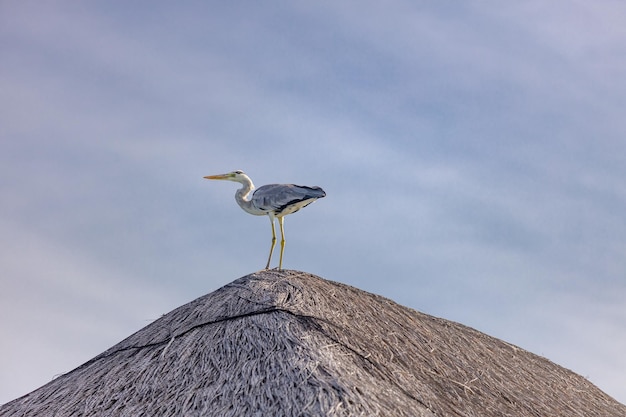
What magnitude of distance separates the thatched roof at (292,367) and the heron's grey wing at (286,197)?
3.19 feet

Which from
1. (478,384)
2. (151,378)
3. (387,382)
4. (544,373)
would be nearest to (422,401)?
(387,382)

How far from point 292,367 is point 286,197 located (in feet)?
10.1

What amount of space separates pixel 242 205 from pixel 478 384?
11.9 feet

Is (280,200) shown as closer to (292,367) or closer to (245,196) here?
(245,196)

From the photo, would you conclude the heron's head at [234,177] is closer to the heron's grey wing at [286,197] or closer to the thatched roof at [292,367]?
the heron's grey wing at [286,197]

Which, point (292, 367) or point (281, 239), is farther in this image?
point (281, 239)

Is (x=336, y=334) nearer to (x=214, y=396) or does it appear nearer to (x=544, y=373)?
(x=214, y=396)

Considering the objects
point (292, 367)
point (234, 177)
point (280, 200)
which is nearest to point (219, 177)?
point (234, 177)

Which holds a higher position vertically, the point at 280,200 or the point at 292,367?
the point at 280,200

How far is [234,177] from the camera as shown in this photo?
11602mm

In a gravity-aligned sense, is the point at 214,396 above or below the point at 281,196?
below

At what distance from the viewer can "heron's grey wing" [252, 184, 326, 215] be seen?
10.6 metres

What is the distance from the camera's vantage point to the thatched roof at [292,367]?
7758 mm

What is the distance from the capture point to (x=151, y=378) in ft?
28.9
